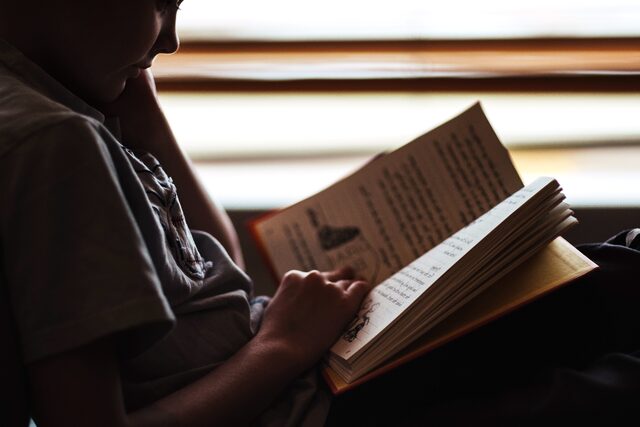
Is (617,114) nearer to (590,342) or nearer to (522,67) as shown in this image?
(522,67)

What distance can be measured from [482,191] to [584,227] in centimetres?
29

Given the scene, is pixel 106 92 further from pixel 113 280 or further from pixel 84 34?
pixel 113 280

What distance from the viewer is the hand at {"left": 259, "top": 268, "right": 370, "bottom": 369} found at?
820mm

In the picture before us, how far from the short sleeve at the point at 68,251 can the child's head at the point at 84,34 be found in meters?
0.13

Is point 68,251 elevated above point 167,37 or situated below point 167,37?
below

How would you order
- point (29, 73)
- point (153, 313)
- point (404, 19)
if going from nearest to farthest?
point (153, 313)
point (29, 73)
point (404, 19)

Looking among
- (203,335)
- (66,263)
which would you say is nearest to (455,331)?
(203,335)

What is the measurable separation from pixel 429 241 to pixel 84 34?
492 millimetres

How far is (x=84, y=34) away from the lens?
0.72 meters

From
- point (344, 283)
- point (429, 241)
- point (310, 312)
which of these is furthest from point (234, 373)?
point (429, 241)

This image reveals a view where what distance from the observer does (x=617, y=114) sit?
1266 mm

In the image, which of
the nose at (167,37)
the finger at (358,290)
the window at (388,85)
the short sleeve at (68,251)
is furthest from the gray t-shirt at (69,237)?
the window at (388,85)

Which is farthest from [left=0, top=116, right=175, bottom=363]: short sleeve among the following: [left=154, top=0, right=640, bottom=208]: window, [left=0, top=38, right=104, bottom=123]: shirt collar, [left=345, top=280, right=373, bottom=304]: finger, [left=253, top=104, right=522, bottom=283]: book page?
[left=154, top=0, right=640, bottom=208]: window

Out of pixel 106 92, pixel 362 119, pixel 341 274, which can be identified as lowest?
pixel 341 274
